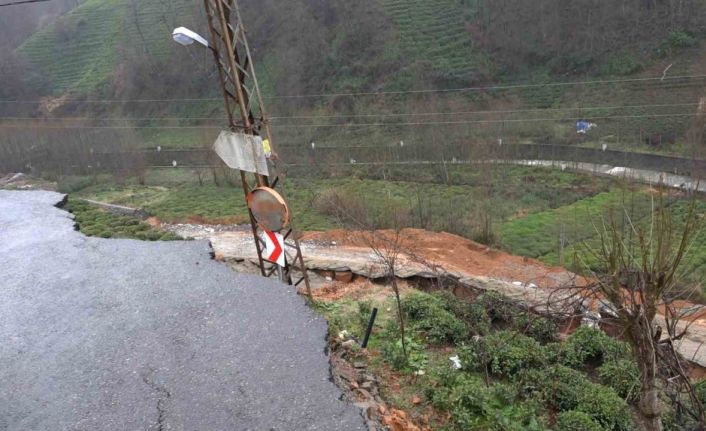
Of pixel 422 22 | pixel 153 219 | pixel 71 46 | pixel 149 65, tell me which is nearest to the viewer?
pixel 153 219

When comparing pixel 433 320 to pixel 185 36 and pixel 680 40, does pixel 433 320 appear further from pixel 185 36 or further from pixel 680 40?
pixel 680 40

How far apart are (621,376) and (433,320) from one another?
2.68 meters

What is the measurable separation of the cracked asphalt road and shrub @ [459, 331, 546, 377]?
7.00 ft

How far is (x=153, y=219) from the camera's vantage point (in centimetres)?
2020

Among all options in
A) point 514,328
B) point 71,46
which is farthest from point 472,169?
point 71,46

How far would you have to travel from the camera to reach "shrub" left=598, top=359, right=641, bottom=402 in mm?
7848

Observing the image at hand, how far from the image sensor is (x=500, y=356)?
7.87m

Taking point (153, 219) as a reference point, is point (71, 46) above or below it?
above

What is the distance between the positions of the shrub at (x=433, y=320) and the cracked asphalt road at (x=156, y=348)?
2.02 metres

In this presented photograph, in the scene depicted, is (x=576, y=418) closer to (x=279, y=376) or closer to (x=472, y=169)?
(x=279, y=376)

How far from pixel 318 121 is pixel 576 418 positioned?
37.3 metres

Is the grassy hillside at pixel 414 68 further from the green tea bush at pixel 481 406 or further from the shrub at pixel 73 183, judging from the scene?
the green tea bush at pixel 481 406

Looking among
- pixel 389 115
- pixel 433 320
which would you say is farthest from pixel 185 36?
pixel 389 115

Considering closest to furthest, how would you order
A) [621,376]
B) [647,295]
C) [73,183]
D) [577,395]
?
1. [647,295]
2. [577,395]
3. [621,376]
4. [73,183]
